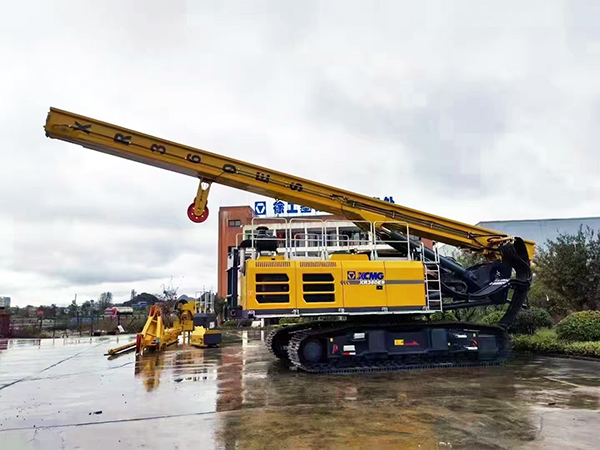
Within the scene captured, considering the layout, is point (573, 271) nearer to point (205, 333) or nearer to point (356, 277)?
point (356, 277)

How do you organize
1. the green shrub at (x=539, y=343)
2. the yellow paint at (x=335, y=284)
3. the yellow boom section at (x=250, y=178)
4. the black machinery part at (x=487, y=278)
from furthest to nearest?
the green shrub at (x=539, y=343)
the black machinery part at (x=487, y=278)
the yellow paint at (x=335, y=284)
the yellow boom section at (x=250, y=178)

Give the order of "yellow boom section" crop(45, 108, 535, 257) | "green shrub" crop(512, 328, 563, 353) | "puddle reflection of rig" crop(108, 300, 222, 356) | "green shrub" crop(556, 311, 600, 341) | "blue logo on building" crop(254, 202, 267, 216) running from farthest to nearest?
"blue logo on building" crop(254, 202, 267, 216)
"puddle reflection of rig" crop(108, 300, 222, 356)
"green shrub" crop(512, 328, 563, 353)
"green shrub" crop(556, 311, 600, 341)
"yellow boom section" crop(45, 108, 535, 257)

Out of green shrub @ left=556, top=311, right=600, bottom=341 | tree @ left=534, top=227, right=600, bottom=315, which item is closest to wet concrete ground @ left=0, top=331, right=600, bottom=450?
green shrub @ left=556, top=311, right=600, bottom=341

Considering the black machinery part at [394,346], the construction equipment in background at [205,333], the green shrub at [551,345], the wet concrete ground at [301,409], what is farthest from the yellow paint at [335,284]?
the construction equipment in background at [205,333]

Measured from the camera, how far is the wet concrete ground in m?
5.36

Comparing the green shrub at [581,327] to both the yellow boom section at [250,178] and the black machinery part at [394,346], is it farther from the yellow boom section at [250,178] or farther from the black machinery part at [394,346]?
the black machinery part at [394,346]

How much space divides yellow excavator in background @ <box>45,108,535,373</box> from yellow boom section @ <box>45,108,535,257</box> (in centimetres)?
3

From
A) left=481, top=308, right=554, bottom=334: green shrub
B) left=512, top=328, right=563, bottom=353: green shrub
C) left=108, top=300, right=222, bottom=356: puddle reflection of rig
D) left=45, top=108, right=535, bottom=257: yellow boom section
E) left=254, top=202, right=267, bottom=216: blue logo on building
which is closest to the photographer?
left=45, top=108, right=535, bottom=257: yellow boom section

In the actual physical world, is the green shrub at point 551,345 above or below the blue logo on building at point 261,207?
below

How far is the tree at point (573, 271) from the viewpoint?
1523cm

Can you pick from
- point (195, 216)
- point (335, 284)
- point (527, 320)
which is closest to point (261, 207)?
point (527, 320)

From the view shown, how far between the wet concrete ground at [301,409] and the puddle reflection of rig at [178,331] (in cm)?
413

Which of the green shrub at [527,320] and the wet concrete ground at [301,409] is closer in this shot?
the wet concrete ground at [301,409]

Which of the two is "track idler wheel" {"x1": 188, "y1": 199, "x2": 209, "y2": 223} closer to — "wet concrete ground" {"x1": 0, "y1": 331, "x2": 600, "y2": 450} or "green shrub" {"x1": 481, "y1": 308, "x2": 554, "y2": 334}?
"wet concrete ground" {"x1": 0, "y1": 331, "x2": 600, "y2": 450}
